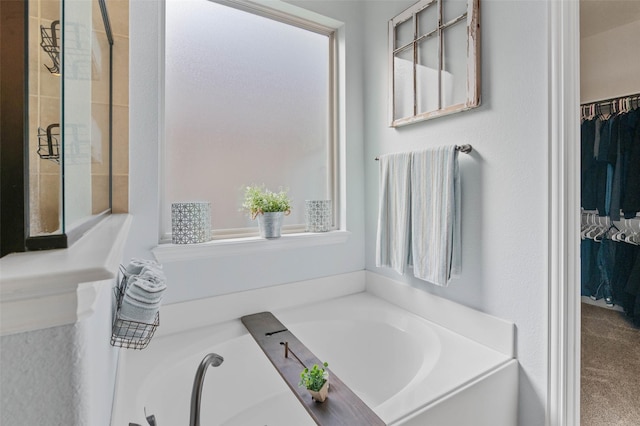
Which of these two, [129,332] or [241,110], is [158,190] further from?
[129,332]

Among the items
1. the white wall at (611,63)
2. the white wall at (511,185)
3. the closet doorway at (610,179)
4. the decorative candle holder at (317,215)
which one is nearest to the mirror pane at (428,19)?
the white wall at (511,185)

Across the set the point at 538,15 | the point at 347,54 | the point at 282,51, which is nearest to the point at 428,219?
the point at 538,15

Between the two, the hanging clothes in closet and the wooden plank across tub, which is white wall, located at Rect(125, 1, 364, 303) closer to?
the wooden plank across tub

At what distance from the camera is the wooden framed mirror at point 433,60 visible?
138 centimetres

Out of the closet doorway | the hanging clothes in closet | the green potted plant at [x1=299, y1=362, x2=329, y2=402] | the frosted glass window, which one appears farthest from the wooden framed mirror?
the hanging clothes in closet

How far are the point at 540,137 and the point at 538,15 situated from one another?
470 millimetres

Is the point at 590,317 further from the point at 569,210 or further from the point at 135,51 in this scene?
the point at 135,51

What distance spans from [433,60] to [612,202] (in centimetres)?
244

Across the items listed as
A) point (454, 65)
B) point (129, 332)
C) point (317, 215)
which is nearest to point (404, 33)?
point (454, 65)

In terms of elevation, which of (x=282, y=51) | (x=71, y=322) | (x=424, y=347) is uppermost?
(x=282, y=51)

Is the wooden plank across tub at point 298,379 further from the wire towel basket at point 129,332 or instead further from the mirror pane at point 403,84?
the mirror pane at point 403,84

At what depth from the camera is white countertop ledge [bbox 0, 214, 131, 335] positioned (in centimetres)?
32

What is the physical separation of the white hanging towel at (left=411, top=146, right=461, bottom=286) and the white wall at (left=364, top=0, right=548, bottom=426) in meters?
0.09

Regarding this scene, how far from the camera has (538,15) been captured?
119 cm
